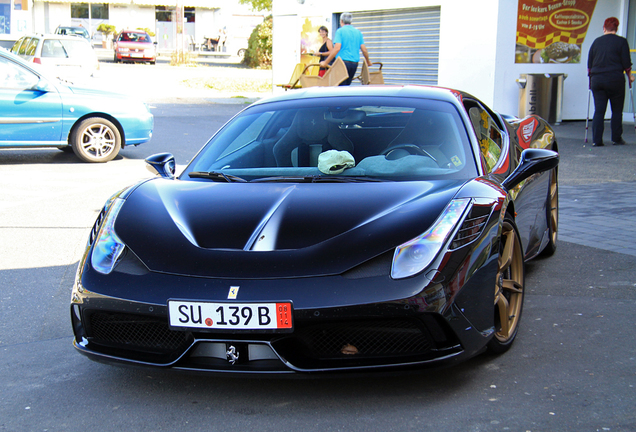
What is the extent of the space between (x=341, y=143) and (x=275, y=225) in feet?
3.66

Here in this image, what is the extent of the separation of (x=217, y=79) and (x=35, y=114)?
19300mm

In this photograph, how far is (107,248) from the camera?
3270 millimetres

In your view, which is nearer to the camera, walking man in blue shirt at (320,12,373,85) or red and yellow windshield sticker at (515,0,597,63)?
walking man in blue shirt at (320,12,373,85)

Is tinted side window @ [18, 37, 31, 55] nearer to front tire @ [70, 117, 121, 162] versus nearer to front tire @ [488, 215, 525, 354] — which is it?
front tire @ [70, 117, 121, 162]

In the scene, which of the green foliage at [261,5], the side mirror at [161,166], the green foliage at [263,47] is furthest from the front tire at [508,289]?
the green foliage at [261,5]

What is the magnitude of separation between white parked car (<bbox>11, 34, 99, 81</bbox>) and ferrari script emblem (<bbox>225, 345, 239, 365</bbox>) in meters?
18.3

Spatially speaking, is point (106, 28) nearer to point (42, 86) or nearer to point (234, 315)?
point (42, 86)

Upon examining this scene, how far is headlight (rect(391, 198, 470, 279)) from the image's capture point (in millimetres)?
2910

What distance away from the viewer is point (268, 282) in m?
2.87

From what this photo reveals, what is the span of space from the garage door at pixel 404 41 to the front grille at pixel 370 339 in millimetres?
14937

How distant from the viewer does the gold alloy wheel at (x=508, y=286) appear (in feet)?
11.4

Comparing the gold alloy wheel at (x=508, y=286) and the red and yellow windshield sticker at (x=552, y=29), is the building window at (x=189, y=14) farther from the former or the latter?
the gold alloy wheel at (x=508, y=286)

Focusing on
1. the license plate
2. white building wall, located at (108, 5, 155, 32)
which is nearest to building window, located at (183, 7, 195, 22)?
white building wall, located at (108, 5, 155, 32)

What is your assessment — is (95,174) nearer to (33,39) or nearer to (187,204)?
(187,204)
